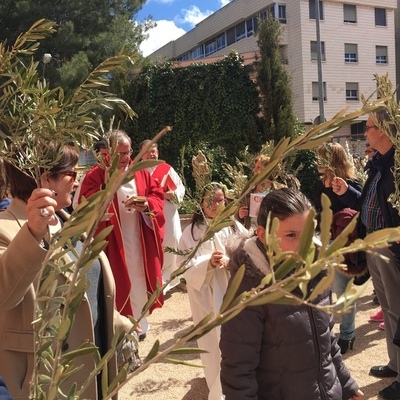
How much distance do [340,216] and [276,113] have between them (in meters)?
12.6

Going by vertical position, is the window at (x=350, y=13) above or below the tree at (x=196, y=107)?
above

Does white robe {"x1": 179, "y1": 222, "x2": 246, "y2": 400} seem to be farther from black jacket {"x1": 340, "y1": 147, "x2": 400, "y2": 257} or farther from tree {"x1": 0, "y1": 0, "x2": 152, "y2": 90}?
tree {"x1": 0, "y1": 0, "x2": 152, "y2": 90}

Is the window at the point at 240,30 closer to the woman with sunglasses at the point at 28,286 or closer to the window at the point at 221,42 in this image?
the window at the point at 221,42

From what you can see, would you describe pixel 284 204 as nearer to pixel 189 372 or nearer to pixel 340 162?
pixel 340 162

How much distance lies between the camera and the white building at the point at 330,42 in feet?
107

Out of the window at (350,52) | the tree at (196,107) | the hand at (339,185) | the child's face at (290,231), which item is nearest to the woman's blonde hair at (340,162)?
the hand at (339,185)

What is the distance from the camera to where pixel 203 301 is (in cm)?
349

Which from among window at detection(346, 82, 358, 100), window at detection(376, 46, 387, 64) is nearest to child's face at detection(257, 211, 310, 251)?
window at detection(346, 82, 358, 100)

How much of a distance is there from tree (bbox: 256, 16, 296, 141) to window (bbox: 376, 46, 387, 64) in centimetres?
2187

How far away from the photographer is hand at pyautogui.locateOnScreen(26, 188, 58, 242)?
104 cm

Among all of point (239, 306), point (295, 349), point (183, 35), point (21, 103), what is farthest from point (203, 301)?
point (183, 35)

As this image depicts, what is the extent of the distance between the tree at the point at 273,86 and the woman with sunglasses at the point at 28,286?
14.2 meters

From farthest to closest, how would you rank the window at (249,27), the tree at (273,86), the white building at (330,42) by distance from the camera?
1. the window at (249,27)
2. the white building at (330,42)
3. the tree at (273,86)

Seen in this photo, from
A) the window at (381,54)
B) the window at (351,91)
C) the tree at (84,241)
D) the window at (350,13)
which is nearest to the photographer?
the tree at (84,241)
